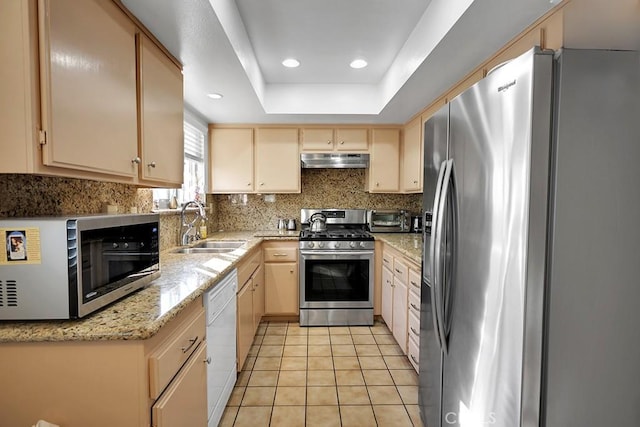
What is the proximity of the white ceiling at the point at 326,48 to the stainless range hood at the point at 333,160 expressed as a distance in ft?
1.32

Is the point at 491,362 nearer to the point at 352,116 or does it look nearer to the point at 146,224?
the point at 146,224

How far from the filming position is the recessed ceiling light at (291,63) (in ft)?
8.38

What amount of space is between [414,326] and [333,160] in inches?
76.5

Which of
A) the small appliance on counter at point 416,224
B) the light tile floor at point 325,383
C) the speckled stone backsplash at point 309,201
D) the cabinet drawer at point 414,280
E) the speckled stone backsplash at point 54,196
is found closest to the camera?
the speckled stone backsplash at point 54,196

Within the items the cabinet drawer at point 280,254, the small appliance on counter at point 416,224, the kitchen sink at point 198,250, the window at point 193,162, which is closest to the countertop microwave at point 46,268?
the kitchen sink at point 198,250

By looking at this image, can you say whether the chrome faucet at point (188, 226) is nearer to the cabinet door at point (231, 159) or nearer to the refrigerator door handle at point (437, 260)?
the cabinet door at point (231, 159)

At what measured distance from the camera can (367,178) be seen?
3699mm

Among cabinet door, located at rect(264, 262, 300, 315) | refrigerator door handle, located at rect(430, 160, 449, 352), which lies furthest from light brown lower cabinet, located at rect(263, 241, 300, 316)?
refrigerator door handle, located at rect(430, 160, 449, 352)

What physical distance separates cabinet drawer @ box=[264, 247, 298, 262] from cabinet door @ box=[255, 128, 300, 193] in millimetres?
719

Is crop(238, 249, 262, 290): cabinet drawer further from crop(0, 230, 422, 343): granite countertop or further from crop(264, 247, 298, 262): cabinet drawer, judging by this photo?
crop(0, 230, 422, 343): granite countertop

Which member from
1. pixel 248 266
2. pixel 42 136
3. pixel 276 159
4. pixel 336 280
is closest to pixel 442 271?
pixel 42 136

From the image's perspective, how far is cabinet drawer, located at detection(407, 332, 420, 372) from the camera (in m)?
2.21

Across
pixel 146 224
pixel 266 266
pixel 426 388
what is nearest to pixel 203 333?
pixel 146 224

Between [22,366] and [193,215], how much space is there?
7.23 ft
